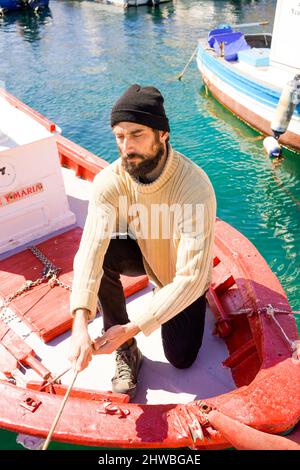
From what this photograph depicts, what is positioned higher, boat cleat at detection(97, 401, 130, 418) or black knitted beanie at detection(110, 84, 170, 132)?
black knitted beanie at detection(110, 84, 170, 132)

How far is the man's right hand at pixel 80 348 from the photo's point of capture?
7.54ft

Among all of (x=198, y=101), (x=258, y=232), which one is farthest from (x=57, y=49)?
(x=258, y=232)

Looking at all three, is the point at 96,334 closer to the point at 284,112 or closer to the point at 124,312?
the point at 124,312

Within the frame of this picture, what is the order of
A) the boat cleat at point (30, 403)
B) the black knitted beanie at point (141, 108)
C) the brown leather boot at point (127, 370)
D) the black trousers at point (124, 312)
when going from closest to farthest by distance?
the black knitted beanie at point (141, 108), the boat cleat at point (30, 403), the black trousers at point (124, 312), the brown leather boot at point (127, 370)

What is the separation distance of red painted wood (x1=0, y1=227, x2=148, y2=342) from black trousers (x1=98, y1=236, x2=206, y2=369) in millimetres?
646

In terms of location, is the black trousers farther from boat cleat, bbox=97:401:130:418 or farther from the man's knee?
boat cleat, bbox=97:401:130:418

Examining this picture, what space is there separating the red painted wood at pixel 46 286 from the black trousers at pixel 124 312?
646 mm

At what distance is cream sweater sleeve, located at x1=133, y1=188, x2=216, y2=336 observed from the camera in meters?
2.31

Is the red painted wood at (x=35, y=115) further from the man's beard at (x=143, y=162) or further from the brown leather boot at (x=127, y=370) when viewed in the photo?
the brown leather boot at (x=127, y=370)

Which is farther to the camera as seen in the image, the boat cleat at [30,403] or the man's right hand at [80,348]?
the boat cleat at [30,403]

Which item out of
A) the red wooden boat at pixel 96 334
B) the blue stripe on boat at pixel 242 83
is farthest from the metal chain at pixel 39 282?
the blue stripe on boat at pixel 242 83

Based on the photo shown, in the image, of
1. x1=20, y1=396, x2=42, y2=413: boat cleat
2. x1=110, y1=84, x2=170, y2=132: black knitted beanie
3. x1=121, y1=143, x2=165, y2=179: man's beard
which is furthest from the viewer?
x1=20, y1=396, x2=42, y2=413: boat cleat

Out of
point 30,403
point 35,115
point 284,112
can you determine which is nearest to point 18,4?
point 284,112

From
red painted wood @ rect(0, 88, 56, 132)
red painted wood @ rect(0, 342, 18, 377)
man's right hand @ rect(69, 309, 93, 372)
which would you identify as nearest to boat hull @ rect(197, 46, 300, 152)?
red painted wood @ rect(0, 88, 56, 132)
